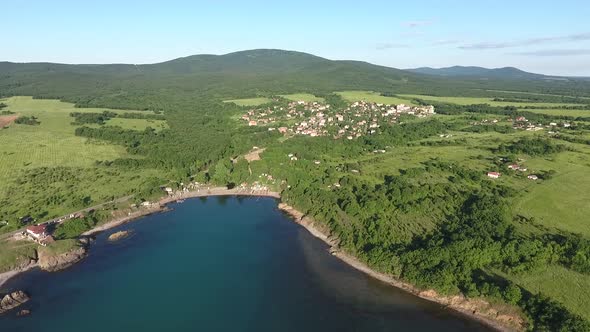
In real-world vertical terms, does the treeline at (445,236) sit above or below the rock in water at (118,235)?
above

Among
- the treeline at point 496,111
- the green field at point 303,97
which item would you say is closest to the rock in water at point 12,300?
the treeline at point 496,111

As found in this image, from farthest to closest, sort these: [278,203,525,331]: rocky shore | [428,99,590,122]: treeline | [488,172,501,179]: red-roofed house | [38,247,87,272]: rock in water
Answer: [428,99,590,122]: treeline, [488,172,501,179]: red-roofed house, [38,247,87,272]: rock in water, [278,203,525,331]: rocky shore

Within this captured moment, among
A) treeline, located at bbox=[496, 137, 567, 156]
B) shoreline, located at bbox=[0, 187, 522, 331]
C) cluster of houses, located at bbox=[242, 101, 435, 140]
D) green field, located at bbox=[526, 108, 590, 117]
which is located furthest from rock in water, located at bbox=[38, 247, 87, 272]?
green field, located at bbox=[526, 108, 590, 117]

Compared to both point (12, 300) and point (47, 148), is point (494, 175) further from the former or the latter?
point (47, 148)

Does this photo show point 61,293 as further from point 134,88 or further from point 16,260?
point 134,88

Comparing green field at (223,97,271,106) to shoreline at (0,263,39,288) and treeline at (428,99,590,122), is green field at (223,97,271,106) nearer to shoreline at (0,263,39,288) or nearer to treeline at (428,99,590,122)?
treeline at (428,99,590,122)

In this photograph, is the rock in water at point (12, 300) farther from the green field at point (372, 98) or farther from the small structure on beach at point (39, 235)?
the green field at point (372, 98)

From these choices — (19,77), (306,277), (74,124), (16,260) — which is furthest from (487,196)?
(19,77)
